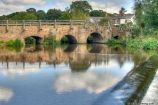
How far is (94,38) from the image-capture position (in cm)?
9825

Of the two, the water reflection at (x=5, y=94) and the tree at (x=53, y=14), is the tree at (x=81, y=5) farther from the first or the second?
the water reflection at (x=5, y=94)

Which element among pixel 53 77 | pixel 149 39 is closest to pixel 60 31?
pixel 149 39

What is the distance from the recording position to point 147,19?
5669 cm

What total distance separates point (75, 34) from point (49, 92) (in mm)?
64665

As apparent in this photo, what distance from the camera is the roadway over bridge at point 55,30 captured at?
78.8 m

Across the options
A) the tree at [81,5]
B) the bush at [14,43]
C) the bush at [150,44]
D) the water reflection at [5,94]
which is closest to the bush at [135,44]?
the bush at [150,44]

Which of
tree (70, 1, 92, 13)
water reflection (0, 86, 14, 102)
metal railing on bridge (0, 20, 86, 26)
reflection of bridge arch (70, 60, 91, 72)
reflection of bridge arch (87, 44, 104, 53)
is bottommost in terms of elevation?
water reflection (0, 86, 14, 102)

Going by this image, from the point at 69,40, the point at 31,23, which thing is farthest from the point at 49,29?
the point at 69,40

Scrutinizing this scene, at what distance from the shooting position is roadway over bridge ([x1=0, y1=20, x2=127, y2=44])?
78.8 metres

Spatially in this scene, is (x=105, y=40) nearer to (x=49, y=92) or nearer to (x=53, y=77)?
(x=53, y=77)

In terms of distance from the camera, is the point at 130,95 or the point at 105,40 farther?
the point at 105,40

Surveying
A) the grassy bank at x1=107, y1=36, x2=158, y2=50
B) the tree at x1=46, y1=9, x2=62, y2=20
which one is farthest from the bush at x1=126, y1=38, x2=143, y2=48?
the tree at x1=46, y1=9, x2=62, y2=20

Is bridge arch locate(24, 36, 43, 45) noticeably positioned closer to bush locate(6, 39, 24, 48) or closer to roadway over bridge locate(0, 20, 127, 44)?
roadway over bridge locate(0, 20, 127, 44)

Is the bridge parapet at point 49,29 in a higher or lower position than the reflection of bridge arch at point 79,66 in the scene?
higher
